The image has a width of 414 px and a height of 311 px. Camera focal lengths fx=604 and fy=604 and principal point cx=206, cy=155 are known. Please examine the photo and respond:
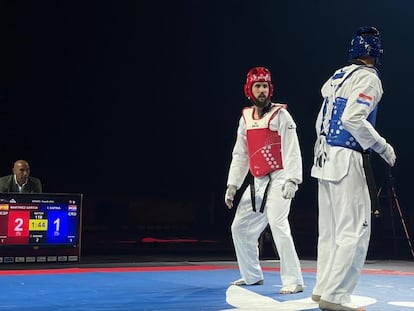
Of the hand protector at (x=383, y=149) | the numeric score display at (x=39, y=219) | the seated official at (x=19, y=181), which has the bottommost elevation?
the numeric score display at (x=39, y=219)

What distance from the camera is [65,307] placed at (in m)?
3.30

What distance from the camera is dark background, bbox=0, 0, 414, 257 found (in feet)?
40.5

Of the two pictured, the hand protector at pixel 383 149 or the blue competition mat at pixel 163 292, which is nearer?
the hand protector at pixel 383 149

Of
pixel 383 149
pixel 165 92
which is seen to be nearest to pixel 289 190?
pixel 383 149

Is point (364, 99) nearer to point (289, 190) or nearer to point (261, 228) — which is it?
point (289, 190)

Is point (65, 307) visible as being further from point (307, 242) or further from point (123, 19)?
point (123, 19)

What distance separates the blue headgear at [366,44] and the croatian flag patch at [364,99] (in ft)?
1.14

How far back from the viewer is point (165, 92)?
13.8 metres

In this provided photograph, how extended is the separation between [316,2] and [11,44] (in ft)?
21.4

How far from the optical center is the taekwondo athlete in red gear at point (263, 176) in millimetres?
4453

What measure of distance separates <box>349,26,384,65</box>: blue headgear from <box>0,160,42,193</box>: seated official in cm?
390

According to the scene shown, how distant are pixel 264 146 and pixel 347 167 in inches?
54.3

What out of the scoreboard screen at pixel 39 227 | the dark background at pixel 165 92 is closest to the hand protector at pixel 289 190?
the scoreboard screen at pixel 39 227

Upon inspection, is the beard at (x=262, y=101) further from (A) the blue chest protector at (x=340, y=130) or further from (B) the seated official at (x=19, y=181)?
(B) the seated official at (x=19, y=181)
